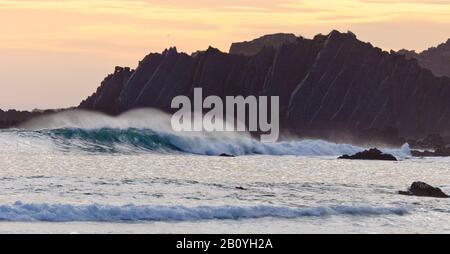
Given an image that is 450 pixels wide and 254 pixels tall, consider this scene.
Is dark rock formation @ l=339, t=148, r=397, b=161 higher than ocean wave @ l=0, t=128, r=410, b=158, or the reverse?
ocean wave @ l=0, t=128, r=410, b=158

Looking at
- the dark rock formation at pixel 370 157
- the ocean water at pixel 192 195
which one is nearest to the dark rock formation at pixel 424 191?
the ocean water at pixel 192 195

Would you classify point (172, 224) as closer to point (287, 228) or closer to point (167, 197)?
point (287, 228)

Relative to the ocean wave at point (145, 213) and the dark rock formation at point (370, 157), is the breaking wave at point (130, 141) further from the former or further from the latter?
the ocean wave at point (145, 213)

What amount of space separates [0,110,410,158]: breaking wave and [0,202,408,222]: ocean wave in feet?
102

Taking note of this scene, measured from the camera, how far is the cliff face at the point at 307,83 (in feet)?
541

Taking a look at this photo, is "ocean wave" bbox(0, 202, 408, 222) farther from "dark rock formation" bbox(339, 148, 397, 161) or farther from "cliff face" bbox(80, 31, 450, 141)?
"cliff face" bbox(80, 31, 450, 141)

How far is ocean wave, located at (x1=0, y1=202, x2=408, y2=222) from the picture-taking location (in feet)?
85.5

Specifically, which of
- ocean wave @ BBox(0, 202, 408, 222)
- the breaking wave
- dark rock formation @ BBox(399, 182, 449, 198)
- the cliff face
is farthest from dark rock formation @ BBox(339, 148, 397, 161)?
the cliff face

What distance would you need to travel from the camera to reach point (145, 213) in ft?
89.7

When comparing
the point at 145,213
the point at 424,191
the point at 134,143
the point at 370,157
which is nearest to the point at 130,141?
the point at 134,143
